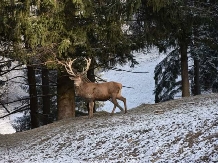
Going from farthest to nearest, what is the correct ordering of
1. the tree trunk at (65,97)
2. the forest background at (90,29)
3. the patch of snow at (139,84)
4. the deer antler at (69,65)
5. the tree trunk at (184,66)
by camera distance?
the patch of snow at (139,84) < the tree trunk at (184,66) < the tree trunk at (65,97) < the deer antler at (69,65) < the forest background at (90,29)

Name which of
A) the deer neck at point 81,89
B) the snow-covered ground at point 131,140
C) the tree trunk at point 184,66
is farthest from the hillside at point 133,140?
the tree trunk at point 184,66

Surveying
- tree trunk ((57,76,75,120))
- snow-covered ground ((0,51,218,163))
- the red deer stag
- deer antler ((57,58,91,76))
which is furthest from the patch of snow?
snow-covered ground ((0,51,218,163))

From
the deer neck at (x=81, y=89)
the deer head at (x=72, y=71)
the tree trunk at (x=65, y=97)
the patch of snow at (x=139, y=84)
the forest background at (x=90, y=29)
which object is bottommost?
the patch of snow at (x=139, y=84)

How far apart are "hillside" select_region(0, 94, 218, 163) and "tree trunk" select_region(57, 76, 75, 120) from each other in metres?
2.41

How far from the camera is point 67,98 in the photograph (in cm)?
1555

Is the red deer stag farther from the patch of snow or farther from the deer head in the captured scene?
the patch of snow

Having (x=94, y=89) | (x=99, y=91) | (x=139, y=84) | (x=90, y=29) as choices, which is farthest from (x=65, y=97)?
(x=139, y=84)

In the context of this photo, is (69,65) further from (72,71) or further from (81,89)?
(81,89)

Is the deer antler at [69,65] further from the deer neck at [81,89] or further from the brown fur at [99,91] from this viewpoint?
the deer neck at [81,89]

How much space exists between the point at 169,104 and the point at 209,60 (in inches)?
315

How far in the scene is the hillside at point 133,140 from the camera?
7430mm

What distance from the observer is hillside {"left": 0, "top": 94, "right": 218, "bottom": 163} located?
24.4ft

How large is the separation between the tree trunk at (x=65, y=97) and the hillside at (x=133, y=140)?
2.41 meters

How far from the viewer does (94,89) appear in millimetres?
13414
